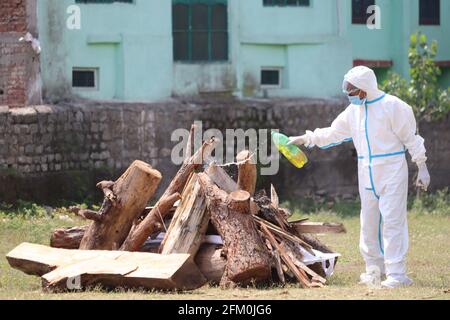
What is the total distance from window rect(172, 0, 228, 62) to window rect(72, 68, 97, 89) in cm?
182

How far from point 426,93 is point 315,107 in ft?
7.34

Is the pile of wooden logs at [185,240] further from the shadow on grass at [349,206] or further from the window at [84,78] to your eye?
the window at [84,78]

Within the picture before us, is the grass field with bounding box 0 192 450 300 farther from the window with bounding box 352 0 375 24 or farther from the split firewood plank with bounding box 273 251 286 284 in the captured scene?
the window with bounding box 352 0 375 24

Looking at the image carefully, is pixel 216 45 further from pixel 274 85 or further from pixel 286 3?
pixel 286 3

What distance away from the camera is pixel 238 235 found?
13.5 metres

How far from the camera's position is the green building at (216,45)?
2395 centimetres

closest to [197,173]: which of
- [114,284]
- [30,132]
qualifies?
[114,284]

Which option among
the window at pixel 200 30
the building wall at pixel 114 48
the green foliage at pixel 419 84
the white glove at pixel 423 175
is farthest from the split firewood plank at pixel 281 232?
the green foliage at pixel 419 84

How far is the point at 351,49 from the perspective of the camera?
2791 cm

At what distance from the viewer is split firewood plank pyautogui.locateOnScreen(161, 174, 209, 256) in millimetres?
13812

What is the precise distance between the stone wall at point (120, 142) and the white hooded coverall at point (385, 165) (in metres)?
9.58

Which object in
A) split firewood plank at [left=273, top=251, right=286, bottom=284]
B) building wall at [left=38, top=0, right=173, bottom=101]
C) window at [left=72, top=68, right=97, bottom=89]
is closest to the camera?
split firewood plank at [left=273, top=251, right=286, bottom=284]

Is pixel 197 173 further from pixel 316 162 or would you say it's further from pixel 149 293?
pixel 316 162

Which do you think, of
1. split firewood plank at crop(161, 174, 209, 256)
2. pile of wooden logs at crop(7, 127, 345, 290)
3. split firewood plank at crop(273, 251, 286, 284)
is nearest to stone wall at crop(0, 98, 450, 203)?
pile of wooden logs at crop(7, 127, 345, 290)
